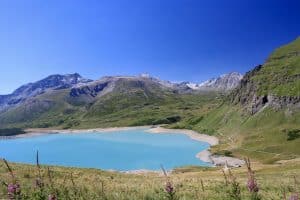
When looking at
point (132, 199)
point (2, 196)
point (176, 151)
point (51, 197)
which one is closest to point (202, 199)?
point (132, 199)

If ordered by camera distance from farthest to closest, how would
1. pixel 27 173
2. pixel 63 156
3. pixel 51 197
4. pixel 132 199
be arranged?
→ pixel 63 156 < pixel 27 173 < pixel 132 199 < pixel 51 197

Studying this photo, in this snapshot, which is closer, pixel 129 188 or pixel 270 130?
pixel 129 188

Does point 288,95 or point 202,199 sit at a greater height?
point 288,95

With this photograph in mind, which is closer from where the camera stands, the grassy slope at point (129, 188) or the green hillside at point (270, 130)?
the grassy slope at point (129, 188)

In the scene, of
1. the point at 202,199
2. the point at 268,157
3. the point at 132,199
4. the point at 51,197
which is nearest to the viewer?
the point at 51,197

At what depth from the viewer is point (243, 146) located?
158500mm

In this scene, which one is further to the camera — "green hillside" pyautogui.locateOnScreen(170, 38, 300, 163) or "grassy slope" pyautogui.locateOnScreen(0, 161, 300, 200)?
"green hillside" pyautogui.locateOnScreen(170, 38, 300, 163)

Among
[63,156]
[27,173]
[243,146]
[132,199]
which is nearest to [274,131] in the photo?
[243,146]

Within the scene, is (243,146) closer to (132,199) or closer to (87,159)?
(87,159)

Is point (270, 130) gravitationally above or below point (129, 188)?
above

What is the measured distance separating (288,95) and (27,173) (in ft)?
537

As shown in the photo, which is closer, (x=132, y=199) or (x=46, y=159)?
(x=132, y=199)

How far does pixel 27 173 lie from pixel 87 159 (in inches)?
5571

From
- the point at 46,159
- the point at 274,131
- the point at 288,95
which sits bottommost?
the point at 46,159
